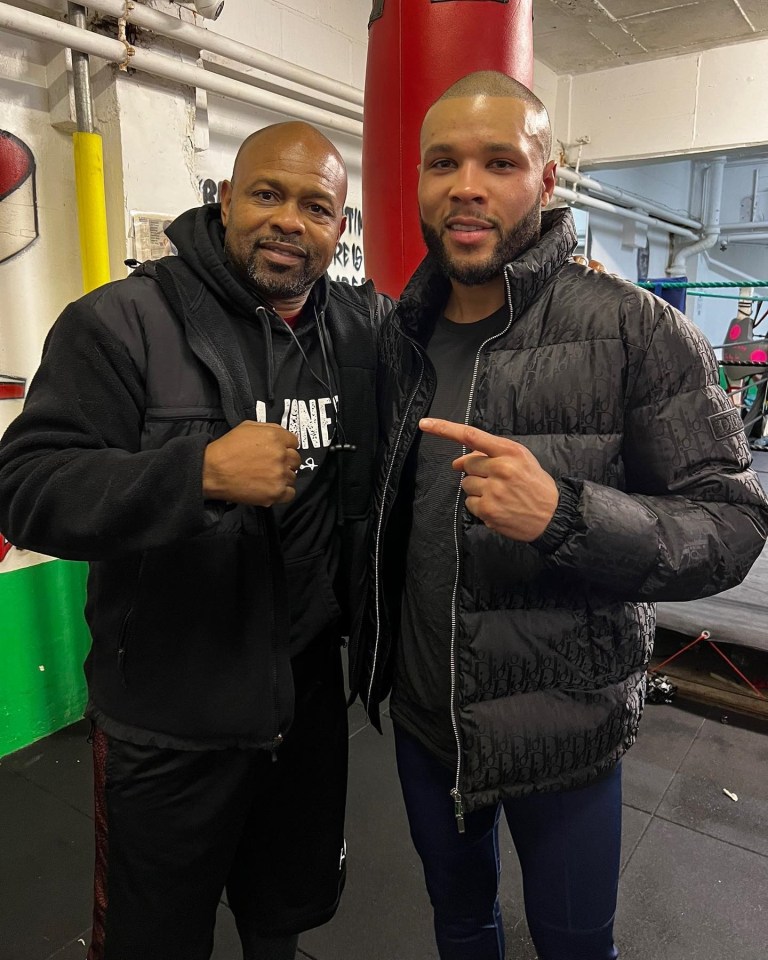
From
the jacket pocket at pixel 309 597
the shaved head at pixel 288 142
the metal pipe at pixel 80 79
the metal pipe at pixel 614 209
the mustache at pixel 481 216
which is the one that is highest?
the metal pipe at pixel 614 209

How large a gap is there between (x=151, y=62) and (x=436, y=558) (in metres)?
1.82

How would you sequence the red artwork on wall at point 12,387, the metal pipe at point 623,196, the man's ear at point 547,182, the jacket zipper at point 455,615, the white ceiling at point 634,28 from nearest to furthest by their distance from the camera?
the jacket zipper at point 455,615, the man's ear at point 547,182, the red artwork on wall at point 12,387, the white ceiling at point 634,28, the metal pipe at point 623,196

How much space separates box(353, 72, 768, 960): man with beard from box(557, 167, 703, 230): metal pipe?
143 inches

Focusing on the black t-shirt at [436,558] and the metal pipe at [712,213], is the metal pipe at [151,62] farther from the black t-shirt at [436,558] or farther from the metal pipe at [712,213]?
the metal pipe at [712,213]

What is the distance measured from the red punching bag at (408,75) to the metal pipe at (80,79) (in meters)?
0.78

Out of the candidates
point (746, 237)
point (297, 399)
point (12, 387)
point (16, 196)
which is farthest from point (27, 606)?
point (746, 237)

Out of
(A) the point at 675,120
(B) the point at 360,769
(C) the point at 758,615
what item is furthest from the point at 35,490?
(A) the point at 675,120

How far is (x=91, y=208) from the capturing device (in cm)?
201

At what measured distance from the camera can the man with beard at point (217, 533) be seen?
92 centimetres

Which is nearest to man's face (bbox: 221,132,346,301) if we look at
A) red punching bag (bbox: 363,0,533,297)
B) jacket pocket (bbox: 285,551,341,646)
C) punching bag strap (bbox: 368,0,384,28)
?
jacket pocket (bbox: 285,551,341,646)

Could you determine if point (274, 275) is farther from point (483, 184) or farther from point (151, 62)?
point (151, 62)

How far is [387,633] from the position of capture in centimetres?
113

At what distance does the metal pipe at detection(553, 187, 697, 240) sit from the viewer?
4520mm

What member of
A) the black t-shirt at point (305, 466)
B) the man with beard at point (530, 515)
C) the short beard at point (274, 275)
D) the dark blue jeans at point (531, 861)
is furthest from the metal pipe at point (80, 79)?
the dark blue jeans at point (531, 861)
